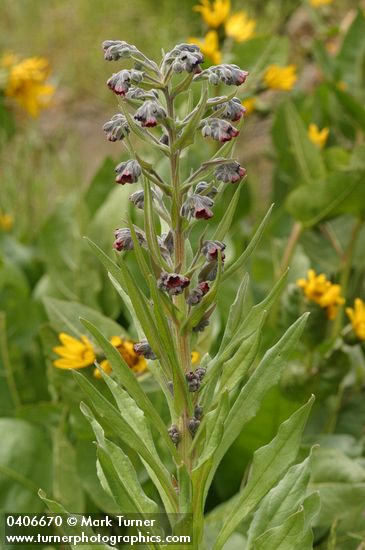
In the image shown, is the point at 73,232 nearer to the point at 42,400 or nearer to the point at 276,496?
the point at 42,400

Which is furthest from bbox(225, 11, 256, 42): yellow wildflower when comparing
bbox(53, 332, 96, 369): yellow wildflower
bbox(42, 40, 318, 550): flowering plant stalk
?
bbox(42, 40, 318, 550): flowering plant stalk

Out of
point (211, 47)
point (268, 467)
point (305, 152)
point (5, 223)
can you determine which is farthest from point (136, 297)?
point (5, 223)

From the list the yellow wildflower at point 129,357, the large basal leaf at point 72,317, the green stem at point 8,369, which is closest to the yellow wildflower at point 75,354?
the yellow wildflower at point 129,357

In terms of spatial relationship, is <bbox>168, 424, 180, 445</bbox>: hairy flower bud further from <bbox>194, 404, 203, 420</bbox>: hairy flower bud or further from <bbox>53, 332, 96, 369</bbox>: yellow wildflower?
<bbox>53, 332, 96, 369</bbox>: yellow wildflower

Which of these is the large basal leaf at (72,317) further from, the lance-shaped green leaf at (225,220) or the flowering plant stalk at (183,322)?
the lance-shaped green leaf at (225,220)

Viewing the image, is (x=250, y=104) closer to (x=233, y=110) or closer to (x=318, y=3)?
(x=318, y=3)

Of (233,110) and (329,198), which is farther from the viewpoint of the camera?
(329,198)
